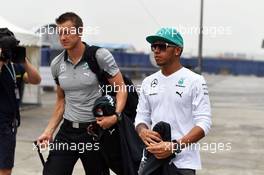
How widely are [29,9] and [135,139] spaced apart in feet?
69.5

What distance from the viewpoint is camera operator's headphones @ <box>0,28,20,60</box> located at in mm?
4570

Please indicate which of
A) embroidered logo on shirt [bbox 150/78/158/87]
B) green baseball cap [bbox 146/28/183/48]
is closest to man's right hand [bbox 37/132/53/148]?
embroidered logo on shirt [bbox 150/78/158/87]

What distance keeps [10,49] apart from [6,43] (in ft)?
0.23

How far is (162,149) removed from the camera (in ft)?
11.1

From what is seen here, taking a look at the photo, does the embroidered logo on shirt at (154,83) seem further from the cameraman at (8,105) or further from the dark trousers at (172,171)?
the cameraman at (8,105)

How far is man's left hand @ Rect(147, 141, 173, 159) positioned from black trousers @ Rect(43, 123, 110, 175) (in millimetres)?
Answer: 1054

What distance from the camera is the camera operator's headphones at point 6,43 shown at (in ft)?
15.0

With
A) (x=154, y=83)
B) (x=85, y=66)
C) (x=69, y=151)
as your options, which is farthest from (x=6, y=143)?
(x=154, y=83)

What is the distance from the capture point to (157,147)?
11.2 feet

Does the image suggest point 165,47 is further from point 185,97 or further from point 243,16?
point 243,16

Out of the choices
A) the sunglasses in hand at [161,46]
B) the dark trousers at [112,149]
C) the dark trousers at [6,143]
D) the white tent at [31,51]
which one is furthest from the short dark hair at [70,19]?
the white tent at [31,51]

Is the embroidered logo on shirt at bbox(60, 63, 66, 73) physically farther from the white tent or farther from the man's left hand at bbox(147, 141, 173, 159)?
the white tent

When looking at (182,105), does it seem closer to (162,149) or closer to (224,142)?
(162,149)

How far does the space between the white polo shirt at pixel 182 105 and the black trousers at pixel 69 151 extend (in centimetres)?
96
